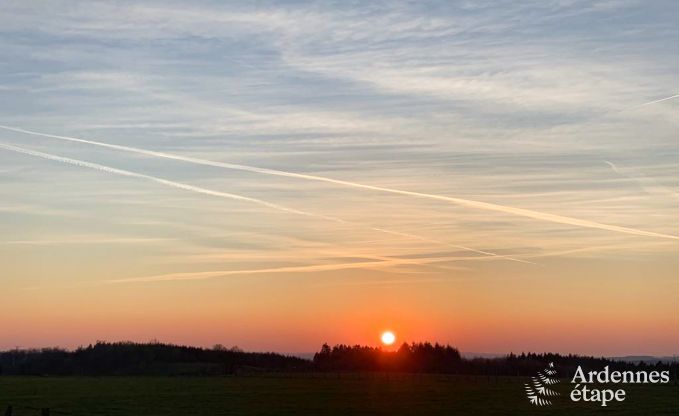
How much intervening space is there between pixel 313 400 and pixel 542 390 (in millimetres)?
31845

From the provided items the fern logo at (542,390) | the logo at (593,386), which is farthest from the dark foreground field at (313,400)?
the logo at (593,386)

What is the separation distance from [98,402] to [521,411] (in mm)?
39468

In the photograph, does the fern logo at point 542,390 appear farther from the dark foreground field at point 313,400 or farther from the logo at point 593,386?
the dark foreground field at point 313,400

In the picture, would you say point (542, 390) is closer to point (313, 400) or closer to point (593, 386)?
point (593, 386)

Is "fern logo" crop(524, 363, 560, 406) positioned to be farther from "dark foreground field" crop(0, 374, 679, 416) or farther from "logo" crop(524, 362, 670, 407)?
"dark foreground field" crop(0, 374, 679, 416)

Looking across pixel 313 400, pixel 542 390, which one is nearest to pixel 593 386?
pixel 542 390

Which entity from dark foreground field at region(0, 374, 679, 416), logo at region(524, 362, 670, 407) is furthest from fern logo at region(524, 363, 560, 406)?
dark foreground field at region(0, 374, 679, 416)

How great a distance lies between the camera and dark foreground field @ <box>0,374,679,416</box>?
7975 centimetres

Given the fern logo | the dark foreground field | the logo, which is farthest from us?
the logo

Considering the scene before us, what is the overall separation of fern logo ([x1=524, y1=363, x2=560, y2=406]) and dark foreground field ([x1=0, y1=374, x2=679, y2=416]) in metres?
1.23

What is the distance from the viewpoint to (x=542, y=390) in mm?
112312

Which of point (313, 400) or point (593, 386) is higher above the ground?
point (593, 386)

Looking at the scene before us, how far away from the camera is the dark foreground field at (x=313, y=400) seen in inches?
3140

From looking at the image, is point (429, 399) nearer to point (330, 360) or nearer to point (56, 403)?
point (56, 403)
